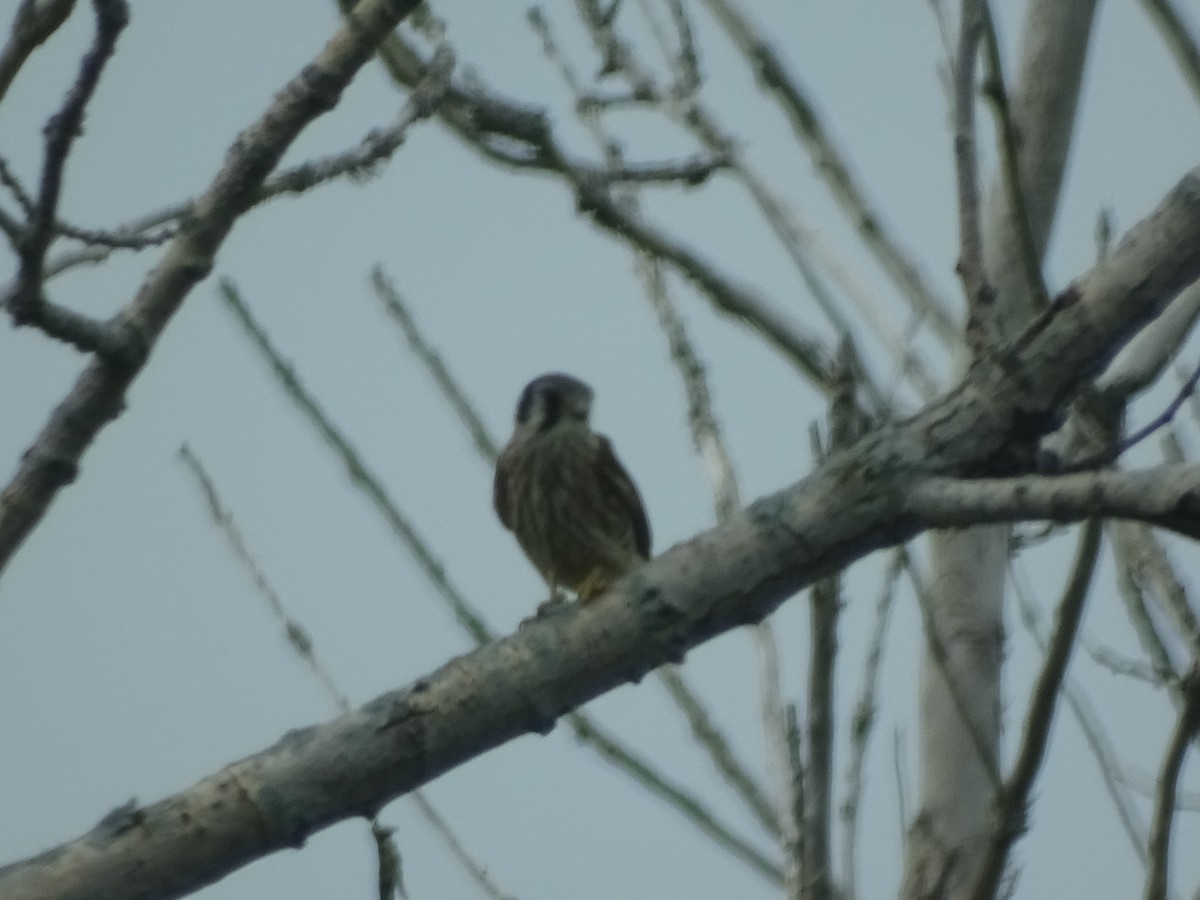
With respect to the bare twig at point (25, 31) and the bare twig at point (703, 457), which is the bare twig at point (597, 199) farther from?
the bare twig at point (25, 31)

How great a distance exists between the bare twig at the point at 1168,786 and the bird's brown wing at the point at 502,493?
10.3 ft

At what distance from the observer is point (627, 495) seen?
16.9 feet

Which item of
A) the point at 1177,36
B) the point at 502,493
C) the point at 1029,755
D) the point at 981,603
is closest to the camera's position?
the point at 1029,755

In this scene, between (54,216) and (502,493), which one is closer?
(54,216)

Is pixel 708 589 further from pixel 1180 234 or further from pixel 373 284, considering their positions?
pixel 373 284

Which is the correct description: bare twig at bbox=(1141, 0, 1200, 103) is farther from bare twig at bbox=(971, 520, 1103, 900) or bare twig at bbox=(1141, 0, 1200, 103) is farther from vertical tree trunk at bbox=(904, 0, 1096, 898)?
bare twig at bbox=(971, 520, 1103, 900)

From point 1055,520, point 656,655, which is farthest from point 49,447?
point 1055,520

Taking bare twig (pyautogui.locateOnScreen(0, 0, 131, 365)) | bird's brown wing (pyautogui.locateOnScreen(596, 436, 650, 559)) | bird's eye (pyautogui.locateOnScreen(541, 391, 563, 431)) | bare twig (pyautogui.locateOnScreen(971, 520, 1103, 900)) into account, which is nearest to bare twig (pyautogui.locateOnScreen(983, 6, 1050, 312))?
bare twig (pyautogui.locateOnScreen(971, 520, 1103, 900))

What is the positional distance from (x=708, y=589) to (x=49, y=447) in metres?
0.87

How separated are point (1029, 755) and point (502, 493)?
123 inches

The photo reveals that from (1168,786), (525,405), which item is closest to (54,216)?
(1168,786)

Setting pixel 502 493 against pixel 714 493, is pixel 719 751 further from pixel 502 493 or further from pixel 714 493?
pixel 502 493

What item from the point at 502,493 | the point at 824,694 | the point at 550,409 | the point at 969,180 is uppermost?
the point at 550,409

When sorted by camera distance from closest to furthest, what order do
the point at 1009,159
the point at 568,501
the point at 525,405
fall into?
1. the point at 1009,159
2. the point at 568,501
3. the point at 525,405
